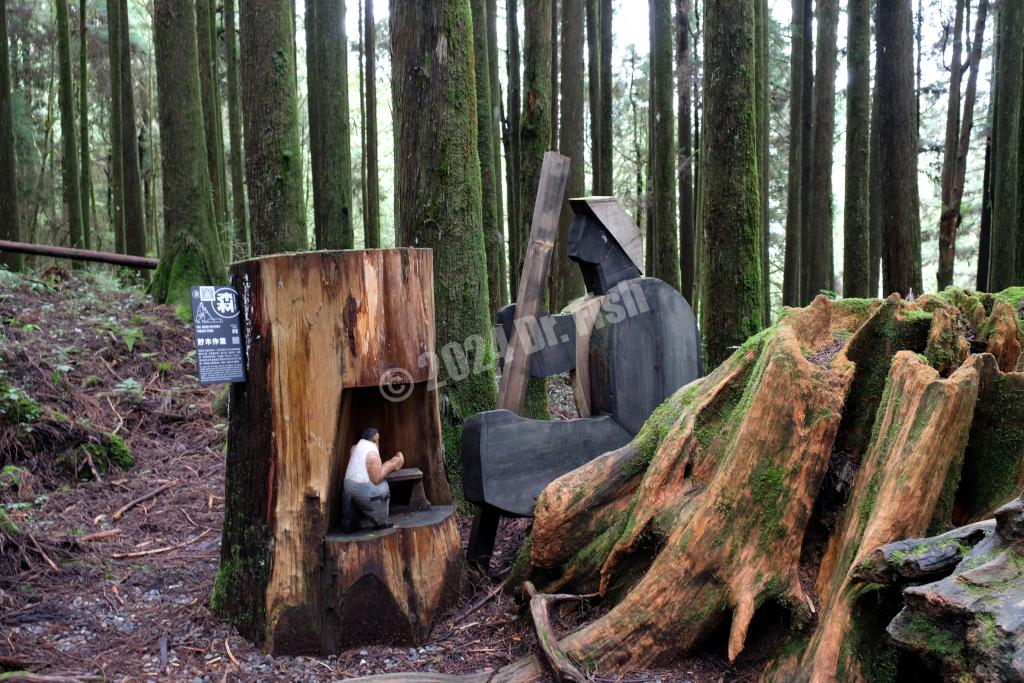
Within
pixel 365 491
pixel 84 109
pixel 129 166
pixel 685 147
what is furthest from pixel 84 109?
pixel 365 491

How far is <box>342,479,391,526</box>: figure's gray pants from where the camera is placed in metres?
4.08

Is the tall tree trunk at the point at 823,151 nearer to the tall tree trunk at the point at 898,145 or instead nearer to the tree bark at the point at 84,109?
the tall tree trunk at the point at 898,145

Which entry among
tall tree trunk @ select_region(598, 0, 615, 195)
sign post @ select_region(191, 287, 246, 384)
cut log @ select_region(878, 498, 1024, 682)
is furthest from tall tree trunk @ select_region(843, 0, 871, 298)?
sign post @ select_region(191, 287, 246, 384)

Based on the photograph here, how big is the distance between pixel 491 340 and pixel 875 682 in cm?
367

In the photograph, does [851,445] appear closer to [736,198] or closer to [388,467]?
[388,467]

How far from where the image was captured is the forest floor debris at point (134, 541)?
12.1 feet

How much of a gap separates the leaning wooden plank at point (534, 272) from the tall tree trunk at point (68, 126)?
551 inches

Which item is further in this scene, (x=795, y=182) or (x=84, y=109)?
(x=84, y=109)

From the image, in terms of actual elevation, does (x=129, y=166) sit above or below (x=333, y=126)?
above

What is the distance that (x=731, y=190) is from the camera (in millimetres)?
6375

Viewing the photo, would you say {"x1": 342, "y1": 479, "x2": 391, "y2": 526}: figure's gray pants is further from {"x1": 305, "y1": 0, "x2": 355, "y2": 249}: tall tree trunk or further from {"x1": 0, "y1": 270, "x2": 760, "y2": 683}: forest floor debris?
{"x1": 305, "y1": 0, "x2": 355, "y2": 249}: tall tree trunk

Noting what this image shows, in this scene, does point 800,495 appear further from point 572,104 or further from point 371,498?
point 572,104

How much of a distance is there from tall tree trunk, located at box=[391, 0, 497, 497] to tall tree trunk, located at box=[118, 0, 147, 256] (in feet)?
38.8

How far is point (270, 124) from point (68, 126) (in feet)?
33.5
